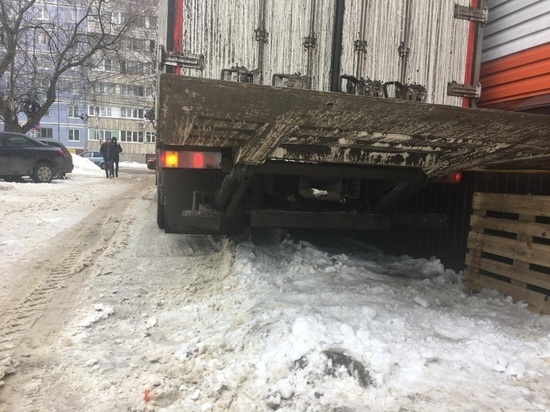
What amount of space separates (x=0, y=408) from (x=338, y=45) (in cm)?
341

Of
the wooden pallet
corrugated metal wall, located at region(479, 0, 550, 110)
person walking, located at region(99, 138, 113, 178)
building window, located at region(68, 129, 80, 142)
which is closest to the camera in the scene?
the wooden pallet

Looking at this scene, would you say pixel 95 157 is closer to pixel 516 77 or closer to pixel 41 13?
pixel 41 13

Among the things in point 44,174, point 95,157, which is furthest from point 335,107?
point 95,157

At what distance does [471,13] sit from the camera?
385cm

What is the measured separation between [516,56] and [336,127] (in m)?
2.29

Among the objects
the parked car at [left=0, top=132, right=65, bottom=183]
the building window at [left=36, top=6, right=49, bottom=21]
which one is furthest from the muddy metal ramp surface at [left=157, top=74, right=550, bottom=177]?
the building window at [left=36, top=6, right=49, bottom=21]

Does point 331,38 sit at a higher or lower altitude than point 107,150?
higher

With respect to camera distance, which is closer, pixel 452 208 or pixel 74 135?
pixel 452 208

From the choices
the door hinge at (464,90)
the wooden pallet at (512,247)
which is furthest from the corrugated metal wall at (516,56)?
the wooden pallet at (512,247)

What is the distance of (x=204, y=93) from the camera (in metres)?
2.32

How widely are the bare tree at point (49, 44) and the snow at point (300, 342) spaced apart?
20969mm

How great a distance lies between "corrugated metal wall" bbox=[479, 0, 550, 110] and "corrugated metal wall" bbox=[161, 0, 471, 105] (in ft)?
1.72

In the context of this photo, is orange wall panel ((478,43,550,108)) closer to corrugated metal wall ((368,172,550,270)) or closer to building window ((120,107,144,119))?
corrugated metal wall ((368,172,550,270))

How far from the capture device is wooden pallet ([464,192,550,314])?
3671 millimetres
